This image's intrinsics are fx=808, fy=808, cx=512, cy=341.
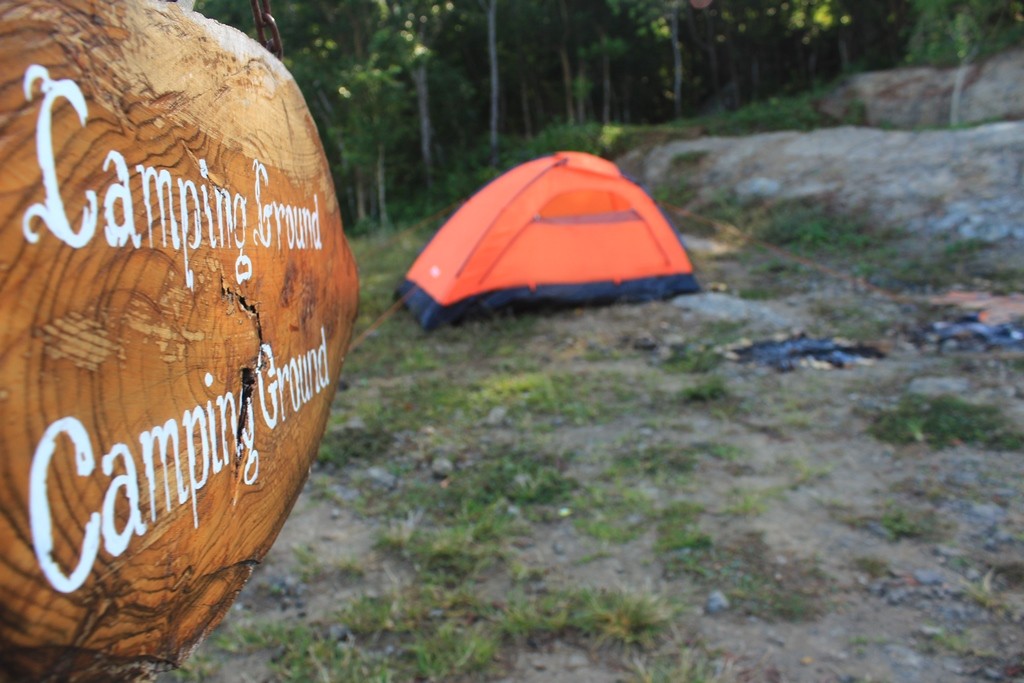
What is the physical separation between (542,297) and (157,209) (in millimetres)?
5337

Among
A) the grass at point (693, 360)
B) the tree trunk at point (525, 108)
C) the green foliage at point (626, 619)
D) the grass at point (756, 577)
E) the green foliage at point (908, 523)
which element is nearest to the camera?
the green foliage at point (626, 619)

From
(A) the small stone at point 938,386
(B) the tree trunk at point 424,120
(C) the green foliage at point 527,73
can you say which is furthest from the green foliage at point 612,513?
(B) the tree trunk at point 424,120

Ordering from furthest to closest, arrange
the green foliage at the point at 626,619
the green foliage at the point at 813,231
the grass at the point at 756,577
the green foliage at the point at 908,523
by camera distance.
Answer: the green foliage at the point at 813,231 → the green foliage at the point at 908,523 → the grass at the point at 756,577 → the green foliage at the point at 626,619

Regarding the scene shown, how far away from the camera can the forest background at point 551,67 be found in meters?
13.4

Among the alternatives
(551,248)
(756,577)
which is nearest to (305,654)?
(756,577)

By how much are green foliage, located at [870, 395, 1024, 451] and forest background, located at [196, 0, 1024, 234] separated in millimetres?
9418

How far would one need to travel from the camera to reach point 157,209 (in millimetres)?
678

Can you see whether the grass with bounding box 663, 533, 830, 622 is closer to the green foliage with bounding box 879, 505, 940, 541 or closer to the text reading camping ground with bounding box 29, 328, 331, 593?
the green foliage with bounding box 879, 505, 940, 541

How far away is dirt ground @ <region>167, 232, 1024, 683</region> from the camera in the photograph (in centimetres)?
219

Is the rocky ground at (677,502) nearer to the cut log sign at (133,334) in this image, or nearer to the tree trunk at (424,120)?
the cut log sign at (133,334)

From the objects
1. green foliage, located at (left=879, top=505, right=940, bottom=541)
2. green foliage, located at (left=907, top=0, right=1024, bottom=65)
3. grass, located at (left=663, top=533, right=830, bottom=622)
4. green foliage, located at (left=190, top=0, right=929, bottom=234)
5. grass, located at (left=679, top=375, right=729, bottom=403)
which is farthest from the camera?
green foliage, located at (left=190, top=0, right=929, bottom=234)

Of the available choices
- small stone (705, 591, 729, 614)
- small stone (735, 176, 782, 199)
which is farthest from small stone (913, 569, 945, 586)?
small stone (735, 176, 782, 199)

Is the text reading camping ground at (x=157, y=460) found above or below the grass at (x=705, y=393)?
above

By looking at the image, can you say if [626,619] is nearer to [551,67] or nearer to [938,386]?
[938,386]
